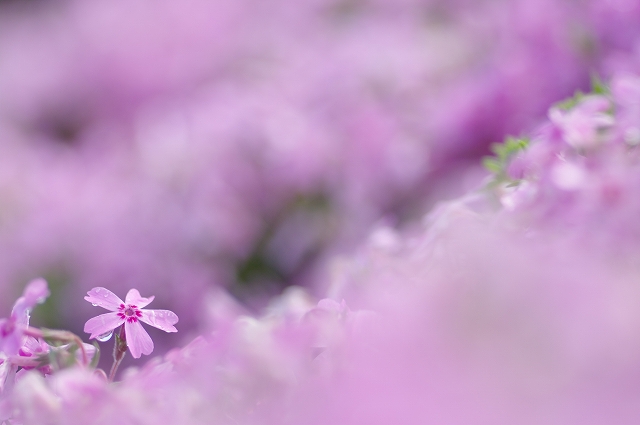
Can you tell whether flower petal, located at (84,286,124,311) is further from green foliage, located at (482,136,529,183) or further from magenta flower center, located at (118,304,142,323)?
green foliage, located at (482,136,529,183)

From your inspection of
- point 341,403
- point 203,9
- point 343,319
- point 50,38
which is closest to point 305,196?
point 343,319

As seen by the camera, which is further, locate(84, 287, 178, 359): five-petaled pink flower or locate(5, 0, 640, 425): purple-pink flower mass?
locate(84, 287, 178, 359): five-petaled pink flower

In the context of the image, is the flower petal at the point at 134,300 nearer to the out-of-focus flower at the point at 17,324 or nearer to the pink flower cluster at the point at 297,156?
the out-of-focus flower at the point at 17,324

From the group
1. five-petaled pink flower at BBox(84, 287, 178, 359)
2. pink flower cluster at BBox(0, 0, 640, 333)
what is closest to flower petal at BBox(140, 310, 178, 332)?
five-petaled pink flower at BBox(84, 287, 178, 359)

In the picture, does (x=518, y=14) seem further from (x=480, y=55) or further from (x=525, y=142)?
(x=525, y=142)

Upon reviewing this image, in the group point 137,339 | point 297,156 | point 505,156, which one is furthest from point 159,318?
point 297,156

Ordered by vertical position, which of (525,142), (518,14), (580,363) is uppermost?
(518,14)

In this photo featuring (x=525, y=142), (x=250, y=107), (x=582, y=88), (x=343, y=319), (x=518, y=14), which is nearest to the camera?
(x=343, y=319)
